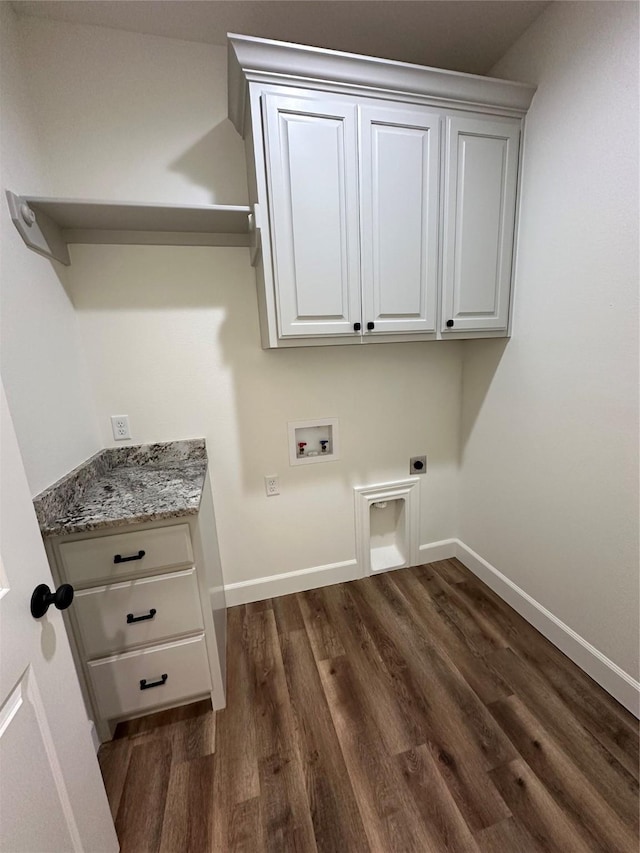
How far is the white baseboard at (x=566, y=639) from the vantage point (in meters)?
1.31

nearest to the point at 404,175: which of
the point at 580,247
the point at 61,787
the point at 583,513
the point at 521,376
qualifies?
the point at 580,247

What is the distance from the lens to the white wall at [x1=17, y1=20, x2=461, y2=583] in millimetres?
1397

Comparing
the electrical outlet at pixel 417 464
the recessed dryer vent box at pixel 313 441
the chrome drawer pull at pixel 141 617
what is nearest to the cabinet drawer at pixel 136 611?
the chrome drawer pull at pixel 141 617

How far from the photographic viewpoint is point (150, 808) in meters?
1.08

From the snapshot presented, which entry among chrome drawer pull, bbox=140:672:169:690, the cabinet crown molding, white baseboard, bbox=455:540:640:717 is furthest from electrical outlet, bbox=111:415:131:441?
white baseboard, bbox=455:540:640:717

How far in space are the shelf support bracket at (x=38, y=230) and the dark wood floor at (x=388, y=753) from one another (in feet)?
6.09

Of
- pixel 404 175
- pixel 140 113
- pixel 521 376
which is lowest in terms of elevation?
pixel 521 376

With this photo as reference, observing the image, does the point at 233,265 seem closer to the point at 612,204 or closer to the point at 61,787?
the point at 612,204

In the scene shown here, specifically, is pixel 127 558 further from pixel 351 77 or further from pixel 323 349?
pixel 351 77

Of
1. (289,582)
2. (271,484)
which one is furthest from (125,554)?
(289,582)

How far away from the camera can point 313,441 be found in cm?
192

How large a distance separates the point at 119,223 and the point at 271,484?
4.49 feet

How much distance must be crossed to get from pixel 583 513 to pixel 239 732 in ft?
5.32

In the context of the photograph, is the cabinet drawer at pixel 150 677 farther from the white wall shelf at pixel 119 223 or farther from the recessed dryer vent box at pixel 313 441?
the white wall shelf at pixel 119 223
